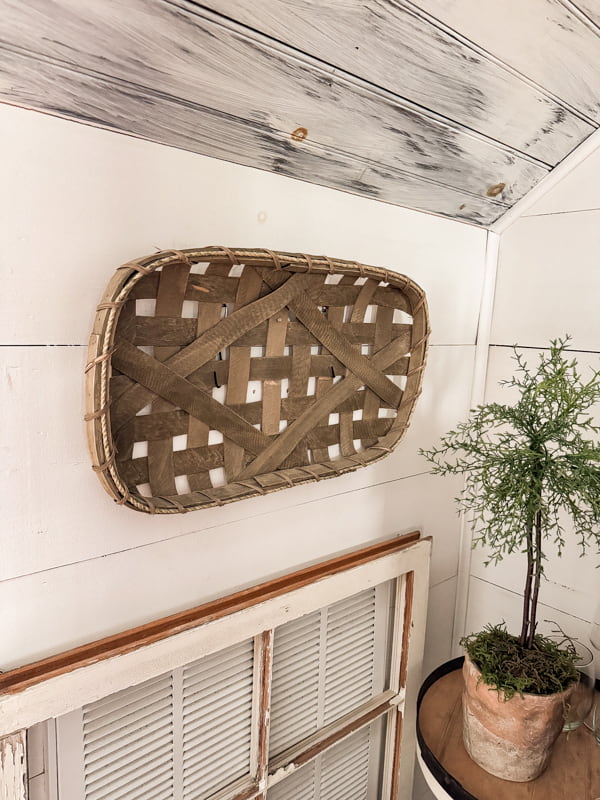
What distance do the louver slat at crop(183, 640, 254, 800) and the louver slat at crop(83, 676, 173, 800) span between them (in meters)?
0.04

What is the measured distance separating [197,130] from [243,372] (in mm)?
316

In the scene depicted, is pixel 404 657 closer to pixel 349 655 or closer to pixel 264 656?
pixel 349 655

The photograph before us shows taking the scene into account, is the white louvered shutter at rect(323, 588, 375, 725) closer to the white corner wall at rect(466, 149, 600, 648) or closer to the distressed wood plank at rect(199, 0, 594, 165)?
the white corner wall at rect(466, 149, 600, 648)

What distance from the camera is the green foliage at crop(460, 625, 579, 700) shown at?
91cm

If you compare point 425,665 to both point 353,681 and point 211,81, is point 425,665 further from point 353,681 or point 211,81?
point 211,81

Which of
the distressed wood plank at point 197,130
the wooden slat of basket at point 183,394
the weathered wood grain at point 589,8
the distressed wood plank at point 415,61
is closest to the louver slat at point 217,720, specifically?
the wooden slat of basket at point 183,394

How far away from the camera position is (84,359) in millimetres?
706

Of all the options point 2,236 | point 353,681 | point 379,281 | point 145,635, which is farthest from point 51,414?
point 353,681

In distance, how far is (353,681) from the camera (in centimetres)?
115

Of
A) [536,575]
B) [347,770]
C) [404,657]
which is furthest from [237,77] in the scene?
[347,770]

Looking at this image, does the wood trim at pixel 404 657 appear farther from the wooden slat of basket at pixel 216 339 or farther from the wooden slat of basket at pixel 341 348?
the wooden slat of basket at pixel 216 339

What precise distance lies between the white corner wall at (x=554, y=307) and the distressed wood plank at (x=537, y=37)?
250 millimetres

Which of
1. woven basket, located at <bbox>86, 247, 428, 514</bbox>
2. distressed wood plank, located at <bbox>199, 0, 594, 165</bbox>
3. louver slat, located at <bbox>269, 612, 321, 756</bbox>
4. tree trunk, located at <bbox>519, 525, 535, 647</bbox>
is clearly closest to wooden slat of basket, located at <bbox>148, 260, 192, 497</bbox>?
woven basket, located at <bbox>86, 247, 428, 514</bbox>

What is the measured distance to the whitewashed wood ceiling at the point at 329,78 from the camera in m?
0.59
